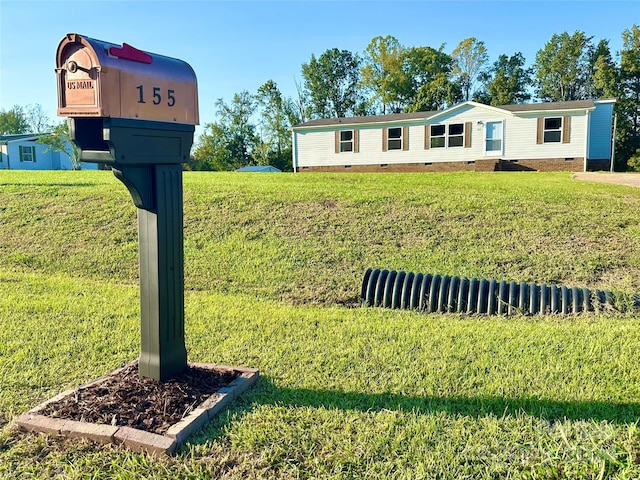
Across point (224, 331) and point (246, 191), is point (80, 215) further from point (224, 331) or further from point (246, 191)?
point (224, 331)

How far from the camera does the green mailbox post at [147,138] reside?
2.37m

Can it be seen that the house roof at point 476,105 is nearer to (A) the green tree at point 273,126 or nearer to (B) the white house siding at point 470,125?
(B) the white house siding at point 470,125

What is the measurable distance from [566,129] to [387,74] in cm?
2672

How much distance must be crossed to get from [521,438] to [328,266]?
3.72 m

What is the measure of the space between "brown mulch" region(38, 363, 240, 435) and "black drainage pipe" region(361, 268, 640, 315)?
227 cm

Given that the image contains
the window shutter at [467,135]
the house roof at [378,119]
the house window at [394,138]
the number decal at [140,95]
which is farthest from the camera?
the house window at [394,138]

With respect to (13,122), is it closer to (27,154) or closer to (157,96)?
(27,154)

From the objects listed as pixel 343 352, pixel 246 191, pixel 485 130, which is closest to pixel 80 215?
pixel 246 191

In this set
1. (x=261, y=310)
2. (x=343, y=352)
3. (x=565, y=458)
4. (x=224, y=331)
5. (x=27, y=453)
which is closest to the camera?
(x=565, y=458)

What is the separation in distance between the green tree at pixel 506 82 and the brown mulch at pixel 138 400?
40494 millimetres

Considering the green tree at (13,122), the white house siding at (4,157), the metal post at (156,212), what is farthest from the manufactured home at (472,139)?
the green tree at (13,122)

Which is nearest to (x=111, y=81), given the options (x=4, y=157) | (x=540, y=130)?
(x=540, y=130)

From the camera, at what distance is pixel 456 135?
22531mm

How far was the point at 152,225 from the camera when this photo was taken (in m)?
2.70
